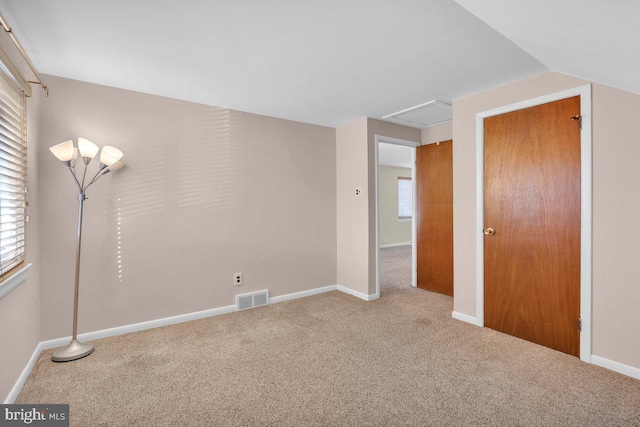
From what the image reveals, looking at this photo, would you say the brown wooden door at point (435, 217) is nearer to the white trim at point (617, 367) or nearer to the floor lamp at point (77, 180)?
the white trim at point (617, 367)

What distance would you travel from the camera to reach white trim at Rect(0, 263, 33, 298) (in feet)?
5.37

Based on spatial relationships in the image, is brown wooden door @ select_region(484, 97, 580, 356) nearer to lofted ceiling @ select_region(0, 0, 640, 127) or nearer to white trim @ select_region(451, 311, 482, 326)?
white trim @ select_region(451, 311, 482, 326)

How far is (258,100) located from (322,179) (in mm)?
1380

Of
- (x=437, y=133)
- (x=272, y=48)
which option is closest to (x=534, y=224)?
(x=437, y=133)

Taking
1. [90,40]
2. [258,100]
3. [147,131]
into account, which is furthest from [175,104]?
[90,40]

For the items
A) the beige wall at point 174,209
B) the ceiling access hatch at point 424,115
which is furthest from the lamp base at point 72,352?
the ceiling access hatch at point 424,115

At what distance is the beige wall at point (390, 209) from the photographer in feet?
27.6

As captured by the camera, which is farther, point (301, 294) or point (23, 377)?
point (301, 294)

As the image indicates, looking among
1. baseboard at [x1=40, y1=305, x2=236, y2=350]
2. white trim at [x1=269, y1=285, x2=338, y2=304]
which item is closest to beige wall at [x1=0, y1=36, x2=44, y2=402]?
baseboard at [x1=40, y1=305, x2=236, y2=350]

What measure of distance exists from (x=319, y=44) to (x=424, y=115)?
6.64ft

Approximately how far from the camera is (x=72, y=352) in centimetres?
234

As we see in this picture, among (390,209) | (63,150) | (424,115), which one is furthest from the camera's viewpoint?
(390,209)

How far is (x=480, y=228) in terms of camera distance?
2.90m

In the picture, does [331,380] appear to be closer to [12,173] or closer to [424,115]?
[12,173]
